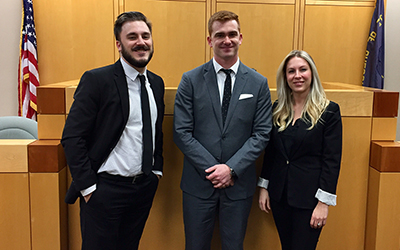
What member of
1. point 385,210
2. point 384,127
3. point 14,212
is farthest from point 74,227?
point 384,127

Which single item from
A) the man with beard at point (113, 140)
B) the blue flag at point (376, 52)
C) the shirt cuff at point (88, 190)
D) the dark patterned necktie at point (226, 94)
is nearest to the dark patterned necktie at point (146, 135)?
the man with beard at point (113, 140)

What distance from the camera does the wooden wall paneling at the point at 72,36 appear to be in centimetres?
446

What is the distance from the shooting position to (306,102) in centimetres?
192

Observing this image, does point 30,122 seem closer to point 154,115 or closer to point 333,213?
point 154,115

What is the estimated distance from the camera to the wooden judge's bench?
81.4 inches

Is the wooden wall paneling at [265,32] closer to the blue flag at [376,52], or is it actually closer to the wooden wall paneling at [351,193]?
the blue flag at [376,52]

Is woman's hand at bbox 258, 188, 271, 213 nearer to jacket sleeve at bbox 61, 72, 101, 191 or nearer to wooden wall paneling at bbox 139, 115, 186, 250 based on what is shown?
wooden wall paneling at bbox 139, 115, 186, 250

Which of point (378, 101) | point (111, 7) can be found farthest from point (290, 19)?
point (378, 101)

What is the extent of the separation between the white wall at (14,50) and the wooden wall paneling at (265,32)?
59.4 inches

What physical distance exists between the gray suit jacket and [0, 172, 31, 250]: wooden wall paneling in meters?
1.01

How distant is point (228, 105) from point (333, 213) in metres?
1.17

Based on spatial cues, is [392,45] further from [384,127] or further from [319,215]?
[319,215]

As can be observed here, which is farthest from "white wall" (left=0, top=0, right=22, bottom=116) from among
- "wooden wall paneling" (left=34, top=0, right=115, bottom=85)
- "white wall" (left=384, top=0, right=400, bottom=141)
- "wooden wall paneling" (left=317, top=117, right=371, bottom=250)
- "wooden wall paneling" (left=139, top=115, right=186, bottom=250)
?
"white wall" (left=384, top=0, right=400, bottom=141)

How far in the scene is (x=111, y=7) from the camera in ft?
14.7
